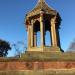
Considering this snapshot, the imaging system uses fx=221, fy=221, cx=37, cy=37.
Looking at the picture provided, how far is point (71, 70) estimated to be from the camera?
16188 mm

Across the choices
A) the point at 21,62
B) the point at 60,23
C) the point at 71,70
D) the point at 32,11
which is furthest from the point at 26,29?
the point at 71,70

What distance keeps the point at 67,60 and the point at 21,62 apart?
3400mm

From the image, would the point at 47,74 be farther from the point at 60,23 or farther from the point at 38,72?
the point at 60,23

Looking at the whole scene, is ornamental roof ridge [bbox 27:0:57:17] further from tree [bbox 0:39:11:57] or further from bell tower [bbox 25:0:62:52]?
tree [bbox 0:39:11:57]

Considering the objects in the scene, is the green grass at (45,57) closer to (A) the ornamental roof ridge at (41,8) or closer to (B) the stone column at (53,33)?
(B) the stone column at (53,33)

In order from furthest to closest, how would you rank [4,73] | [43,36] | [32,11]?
1. [32,11]
2. [43,36]
3. [4,73]

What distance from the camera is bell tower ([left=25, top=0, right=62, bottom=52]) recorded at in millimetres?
18725

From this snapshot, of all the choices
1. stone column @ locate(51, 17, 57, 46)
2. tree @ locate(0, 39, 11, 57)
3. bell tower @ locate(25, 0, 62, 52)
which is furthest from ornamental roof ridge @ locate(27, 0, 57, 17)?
tree @ locate(0, 39, 11, 57)

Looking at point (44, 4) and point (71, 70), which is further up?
point (44, 4)

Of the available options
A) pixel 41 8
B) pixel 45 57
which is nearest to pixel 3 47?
pixel 41 8

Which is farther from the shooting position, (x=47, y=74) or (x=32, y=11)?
(x=32, y=11)

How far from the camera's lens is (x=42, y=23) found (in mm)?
19109

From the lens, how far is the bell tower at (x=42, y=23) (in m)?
18.7

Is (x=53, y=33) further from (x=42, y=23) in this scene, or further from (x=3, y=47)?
(x=3, y=47)
